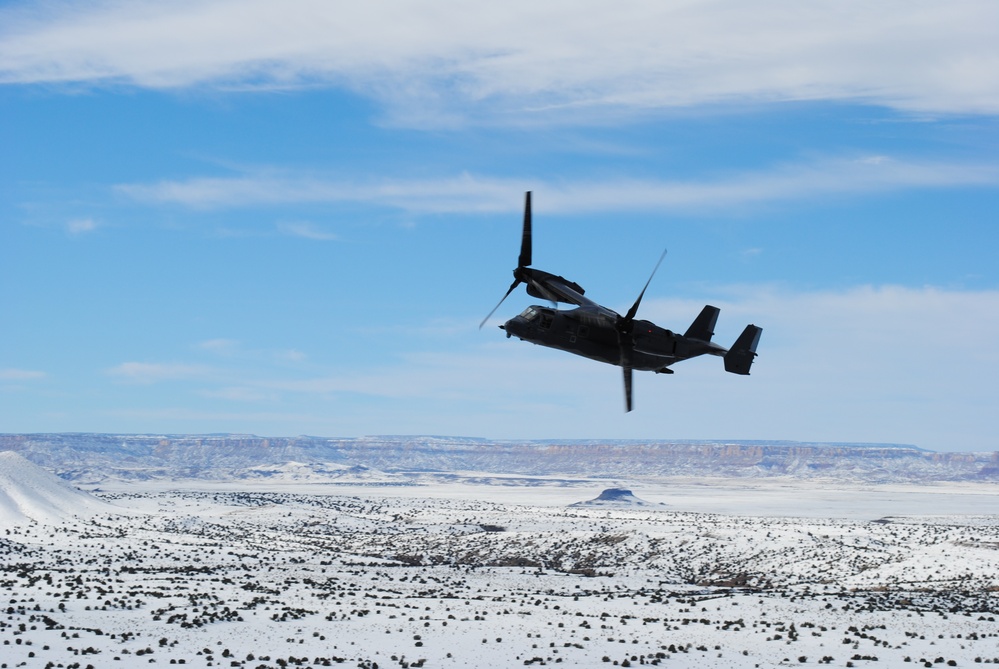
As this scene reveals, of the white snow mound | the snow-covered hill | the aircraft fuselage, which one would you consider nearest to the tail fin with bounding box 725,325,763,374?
the aircraft fuselage

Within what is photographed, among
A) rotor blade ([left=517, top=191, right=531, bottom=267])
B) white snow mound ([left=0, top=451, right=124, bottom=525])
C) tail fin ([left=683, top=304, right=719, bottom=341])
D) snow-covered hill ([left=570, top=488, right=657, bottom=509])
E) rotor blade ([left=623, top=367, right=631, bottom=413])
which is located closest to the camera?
rotor blade ([left=623, top=367, right=631, bottom=413])

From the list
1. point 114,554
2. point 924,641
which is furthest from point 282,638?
point 114,554

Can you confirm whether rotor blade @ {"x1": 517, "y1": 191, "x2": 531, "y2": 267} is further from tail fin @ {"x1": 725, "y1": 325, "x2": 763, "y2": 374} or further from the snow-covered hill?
the snow-covered hill

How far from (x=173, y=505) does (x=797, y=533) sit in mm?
83891

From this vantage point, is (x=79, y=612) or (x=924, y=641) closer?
(x=924, y=641)

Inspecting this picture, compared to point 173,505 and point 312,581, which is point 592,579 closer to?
point 312,581

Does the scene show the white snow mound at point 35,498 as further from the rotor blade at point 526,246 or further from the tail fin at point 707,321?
the tail fin at point 707,321

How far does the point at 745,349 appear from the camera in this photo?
33438mm

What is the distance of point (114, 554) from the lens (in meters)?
82.4

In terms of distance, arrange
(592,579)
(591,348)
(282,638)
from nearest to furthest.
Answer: (591,348), (282,638), (592,579)

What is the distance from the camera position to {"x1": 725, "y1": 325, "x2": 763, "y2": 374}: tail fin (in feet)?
109

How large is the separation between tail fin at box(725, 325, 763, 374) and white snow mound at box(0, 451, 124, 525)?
89422 mm

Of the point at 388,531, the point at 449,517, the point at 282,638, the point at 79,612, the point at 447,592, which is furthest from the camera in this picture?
the point at 449,517

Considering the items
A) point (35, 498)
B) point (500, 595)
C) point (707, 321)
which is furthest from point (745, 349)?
point (35, 498)
